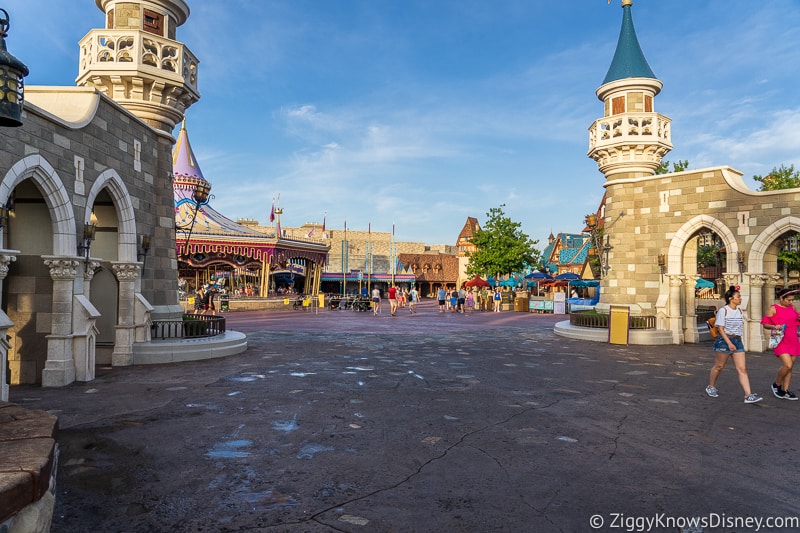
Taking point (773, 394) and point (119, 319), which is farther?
point (119, 319)

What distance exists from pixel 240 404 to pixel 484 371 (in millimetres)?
4997

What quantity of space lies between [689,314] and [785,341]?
9.36 meters

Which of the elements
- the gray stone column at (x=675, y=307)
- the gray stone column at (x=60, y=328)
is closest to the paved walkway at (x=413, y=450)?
the gray stone column at (x=60, y=328)

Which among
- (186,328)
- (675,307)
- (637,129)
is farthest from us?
(637,129)

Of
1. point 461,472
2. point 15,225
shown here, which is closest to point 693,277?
point 461,472

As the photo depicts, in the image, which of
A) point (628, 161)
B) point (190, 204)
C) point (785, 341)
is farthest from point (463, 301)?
point (785, 341)

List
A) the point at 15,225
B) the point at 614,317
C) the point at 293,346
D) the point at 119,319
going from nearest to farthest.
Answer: the point at 15,225, the point at 119,319, the point at 293,346, the point at 614,317

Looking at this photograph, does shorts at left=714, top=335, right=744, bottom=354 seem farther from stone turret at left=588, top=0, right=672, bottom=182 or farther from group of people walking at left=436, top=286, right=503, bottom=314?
group of people walking at left=436, top=286, right=503, bottom=314

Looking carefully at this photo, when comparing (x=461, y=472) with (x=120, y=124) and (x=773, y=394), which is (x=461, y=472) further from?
(x=120, y=124)

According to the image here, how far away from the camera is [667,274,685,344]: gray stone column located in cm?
1575

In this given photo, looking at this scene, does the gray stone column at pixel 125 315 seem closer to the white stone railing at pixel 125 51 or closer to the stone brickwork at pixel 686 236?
the white stone railing at pixel 125 51

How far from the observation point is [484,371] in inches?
408

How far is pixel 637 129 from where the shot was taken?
56.7ft

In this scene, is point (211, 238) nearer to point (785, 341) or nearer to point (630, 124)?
point (630, 124)
